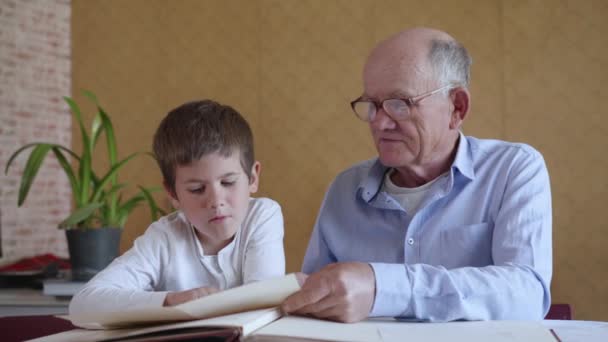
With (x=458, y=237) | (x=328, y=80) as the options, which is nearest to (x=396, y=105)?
(x=458, y=237)

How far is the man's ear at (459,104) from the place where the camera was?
1.79m

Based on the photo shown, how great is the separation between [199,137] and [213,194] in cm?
13

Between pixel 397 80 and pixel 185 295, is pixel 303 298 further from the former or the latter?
pixel 397 80

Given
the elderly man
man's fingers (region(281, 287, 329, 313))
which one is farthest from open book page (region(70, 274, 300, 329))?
the elderly man

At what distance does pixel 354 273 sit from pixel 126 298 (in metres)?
0.46

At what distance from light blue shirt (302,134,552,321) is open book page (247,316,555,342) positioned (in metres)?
0.13

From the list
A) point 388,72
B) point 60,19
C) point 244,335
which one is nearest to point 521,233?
point 388,72

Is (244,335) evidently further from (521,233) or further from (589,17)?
(589,17)

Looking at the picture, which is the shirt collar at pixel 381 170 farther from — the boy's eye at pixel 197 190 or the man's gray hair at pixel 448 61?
the boy's eye at pixel 197 190

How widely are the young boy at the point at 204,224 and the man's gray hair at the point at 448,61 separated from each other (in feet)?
1.71

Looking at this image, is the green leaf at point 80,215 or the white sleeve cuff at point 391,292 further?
the green leaf at point 80,215

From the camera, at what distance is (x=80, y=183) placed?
2951mm

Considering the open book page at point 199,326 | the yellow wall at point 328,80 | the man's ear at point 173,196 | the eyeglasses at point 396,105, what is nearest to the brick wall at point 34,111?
the yellow wall at point 328,80

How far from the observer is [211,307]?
95 centimetres
